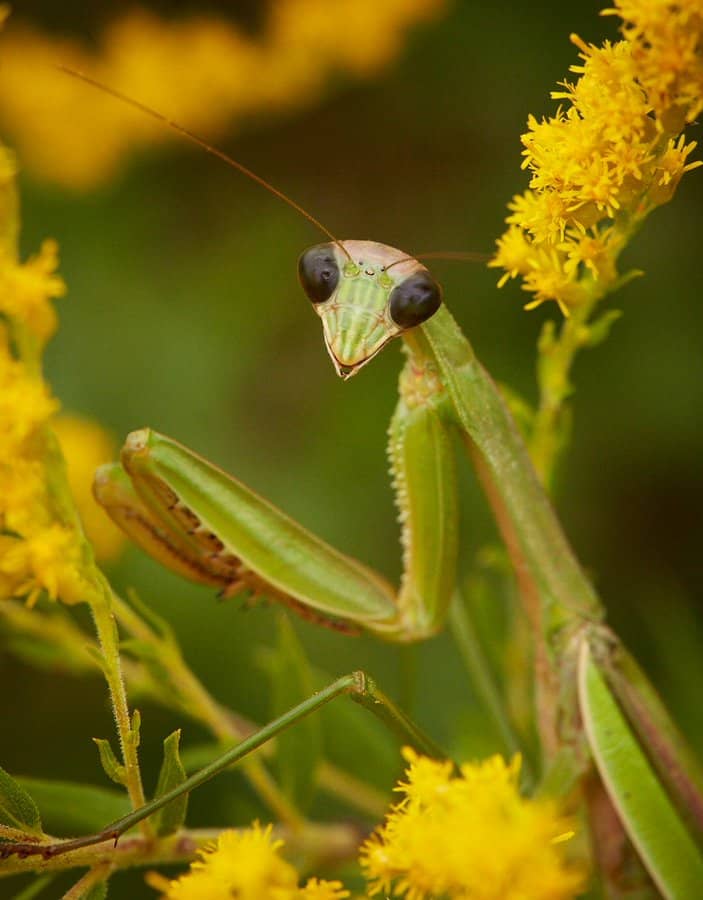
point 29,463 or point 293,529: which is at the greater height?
point 29,463

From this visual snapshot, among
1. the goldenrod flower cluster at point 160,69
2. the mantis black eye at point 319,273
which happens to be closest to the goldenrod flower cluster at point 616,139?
the mantis black eye at point 319,273

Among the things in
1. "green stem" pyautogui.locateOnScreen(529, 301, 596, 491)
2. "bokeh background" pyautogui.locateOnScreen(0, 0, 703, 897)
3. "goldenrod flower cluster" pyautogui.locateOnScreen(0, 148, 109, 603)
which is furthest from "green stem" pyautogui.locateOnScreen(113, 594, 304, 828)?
"bokeh background" pyautogui.locateOnScreen(0, 0, 703, 897)

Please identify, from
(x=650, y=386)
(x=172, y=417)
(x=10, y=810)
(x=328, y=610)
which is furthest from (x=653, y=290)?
(x=10, y=810)

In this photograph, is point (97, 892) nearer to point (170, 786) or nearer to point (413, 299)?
point (170, 786)

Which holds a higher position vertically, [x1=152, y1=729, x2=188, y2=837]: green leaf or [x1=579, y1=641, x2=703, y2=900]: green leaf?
[x1=152, y1=729, x2=188, y2=837]: green leaf

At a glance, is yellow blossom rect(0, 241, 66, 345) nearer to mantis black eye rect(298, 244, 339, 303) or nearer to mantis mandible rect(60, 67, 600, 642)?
mantis mandible rect(60, 67, 600, 642)

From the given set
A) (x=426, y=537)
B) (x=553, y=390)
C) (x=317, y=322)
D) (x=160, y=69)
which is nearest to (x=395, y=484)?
Answer: (x=426, y=537)

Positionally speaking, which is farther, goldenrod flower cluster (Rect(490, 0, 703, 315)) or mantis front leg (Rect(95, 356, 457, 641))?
mantis front leg (Rect(95, 356, 457, 641))
